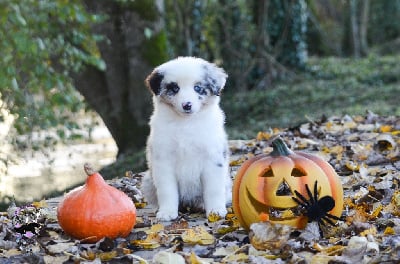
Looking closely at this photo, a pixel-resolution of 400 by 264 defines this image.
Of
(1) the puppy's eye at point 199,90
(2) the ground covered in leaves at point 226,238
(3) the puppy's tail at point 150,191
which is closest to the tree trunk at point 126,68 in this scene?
(2) the ground covered in leaves at point 226,238

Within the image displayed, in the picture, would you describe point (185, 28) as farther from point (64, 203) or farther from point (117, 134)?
point (64, 203)

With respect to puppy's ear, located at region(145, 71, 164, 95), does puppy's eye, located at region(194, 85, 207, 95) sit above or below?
below

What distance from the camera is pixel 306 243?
4.03 metres

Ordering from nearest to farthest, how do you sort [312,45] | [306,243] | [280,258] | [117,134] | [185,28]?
[280,258]
[306,243]
[117,134]
[185,28]
[312,45]

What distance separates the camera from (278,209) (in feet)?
14.4

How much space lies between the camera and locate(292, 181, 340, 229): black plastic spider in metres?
4.19

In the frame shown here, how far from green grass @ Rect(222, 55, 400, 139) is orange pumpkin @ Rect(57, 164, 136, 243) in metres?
A: 5.67

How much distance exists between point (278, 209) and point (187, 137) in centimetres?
78

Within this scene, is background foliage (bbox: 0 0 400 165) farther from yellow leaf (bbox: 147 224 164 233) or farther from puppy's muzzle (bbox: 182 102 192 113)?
yellow leaf (bbox: 147 224 164 233)

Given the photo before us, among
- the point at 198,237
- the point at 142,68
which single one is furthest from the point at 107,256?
the point at 142,68

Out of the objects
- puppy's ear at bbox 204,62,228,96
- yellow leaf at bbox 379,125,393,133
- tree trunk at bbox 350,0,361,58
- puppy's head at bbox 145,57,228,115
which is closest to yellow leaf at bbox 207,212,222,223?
puppy's head at bbox 145,57,228,115

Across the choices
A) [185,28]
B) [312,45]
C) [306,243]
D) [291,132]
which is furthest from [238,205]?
[312,45]

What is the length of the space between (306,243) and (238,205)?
0.53 m

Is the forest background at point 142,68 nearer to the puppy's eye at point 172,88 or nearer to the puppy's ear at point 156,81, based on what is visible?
the puppy's ear at point 156,81
